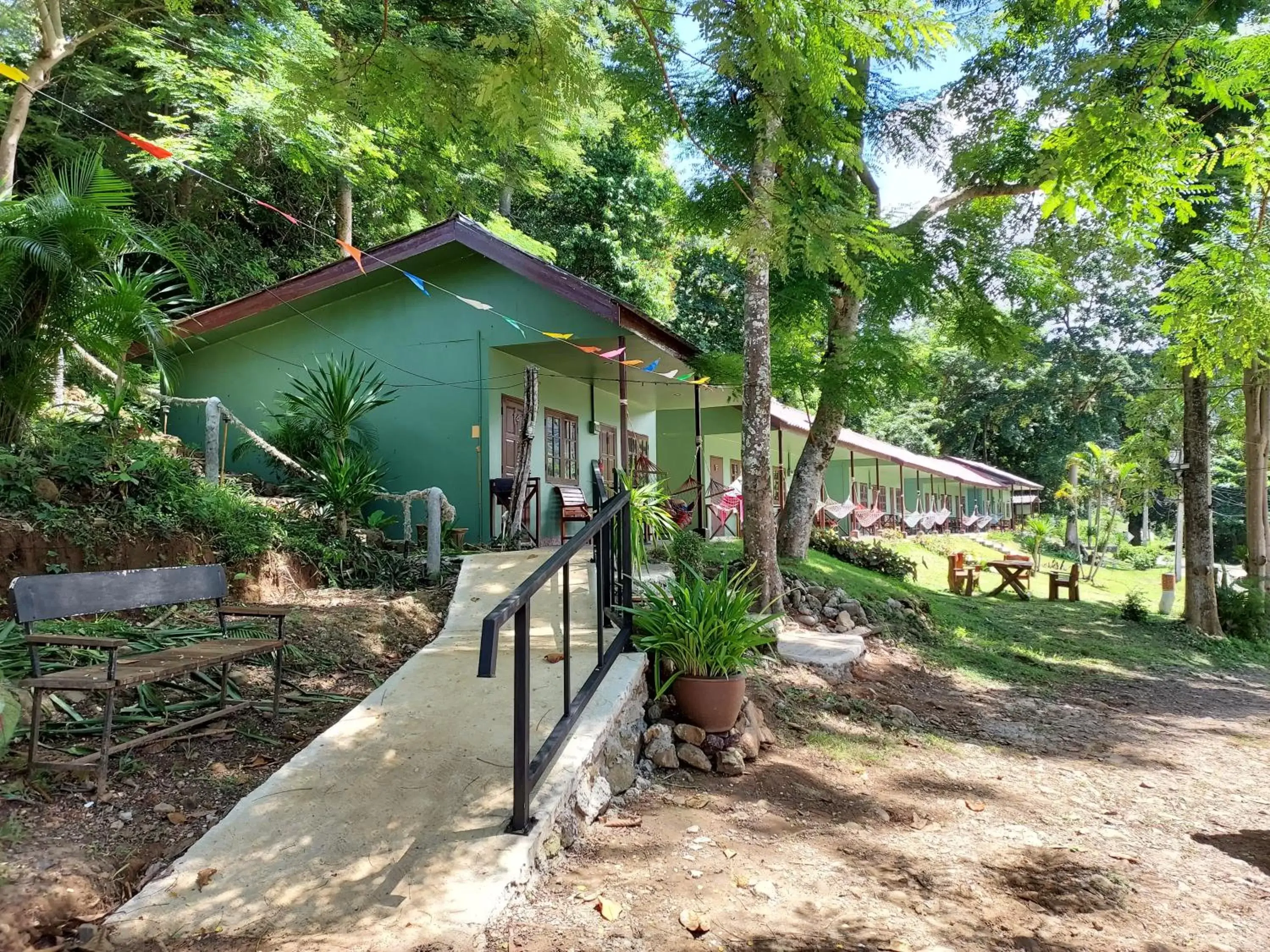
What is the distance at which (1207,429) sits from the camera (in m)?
12.1

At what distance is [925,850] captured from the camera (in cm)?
322

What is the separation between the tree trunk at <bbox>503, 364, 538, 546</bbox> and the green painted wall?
1156 mm

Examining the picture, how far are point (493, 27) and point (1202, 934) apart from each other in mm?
11335

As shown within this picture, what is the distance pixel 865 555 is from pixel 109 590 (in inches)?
443

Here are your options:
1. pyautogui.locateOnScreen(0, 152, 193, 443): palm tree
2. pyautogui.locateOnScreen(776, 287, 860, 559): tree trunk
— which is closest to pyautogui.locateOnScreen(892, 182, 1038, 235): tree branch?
pyautogui.locateOnScreen(776, 287, 860, 559): tree trunk

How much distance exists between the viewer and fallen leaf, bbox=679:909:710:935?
2432 millimetres

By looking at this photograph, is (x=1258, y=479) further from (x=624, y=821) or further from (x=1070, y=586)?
(x=624, y=821)

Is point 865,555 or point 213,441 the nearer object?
point 213,441

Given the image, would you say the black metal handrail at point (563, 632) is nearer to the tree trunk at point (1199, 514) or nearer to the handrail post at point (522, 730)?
the handrail post at point (522, 730)

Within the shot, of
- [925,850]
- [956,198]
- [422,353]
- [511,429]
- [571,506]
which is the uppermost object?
[956,198]

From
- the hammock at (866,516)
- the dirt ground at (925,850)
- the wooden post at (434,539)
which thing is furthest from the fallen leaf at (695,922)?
the hammock at (866,516)

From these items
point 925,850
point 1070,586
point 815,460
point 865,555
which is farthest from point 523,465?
point 1070,586

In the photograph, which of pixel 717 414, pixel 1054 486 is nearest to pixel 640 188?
pixel 717 414

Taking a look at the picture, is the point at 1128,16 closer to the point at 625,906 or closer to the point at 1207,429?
the point at 1207,429
